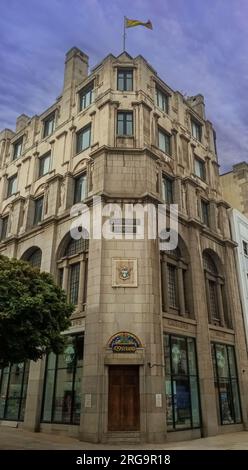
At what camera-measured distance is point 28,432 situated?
22.6 meters

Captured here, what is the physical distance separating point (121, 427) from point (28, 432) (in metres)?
7.28

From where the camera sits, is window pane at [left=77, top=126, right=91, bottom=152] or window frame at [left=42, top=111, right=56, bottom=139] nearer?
window pane at [left=77, top=126, right=91, bottom=152]

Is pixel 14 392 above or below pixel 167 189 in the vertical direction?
below

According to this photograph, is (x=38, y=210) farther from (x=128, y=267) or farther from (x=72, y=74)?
(x=72, y=74)

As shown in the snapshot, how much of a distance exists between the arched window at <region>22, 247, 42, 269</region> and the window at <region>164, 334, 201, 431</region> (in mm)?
12800

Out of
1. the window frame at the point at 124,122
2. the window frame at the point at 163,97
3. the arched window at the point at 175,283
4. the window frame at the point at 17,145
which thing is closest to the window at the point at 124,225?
the arched window at the point at 175,283

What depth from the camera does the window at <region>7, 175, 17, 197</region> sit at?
37275mm

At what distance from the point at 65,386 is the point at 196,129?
91.4ft

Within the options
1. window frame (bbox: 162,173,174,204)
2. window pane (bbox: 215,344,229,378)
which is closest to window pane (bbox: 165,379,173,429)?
window pane (bbox: 215,344,229,378)

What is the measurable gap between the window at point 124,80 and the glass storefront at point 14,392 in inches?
930

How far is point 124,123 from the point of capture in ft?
95.8

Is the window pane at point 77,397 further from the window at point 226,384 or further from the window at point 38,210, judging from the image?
the window at point 38,210

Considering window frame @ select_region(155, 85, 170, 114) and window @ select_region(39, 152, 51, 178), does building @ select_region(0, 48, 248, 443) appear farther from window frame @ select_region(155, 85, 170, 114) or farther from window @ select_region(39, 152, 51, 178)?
window @ select_region(39, 152, 51, 178)

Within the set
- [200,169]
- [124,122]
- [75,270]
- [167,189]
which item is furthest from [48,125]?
[75,270]
